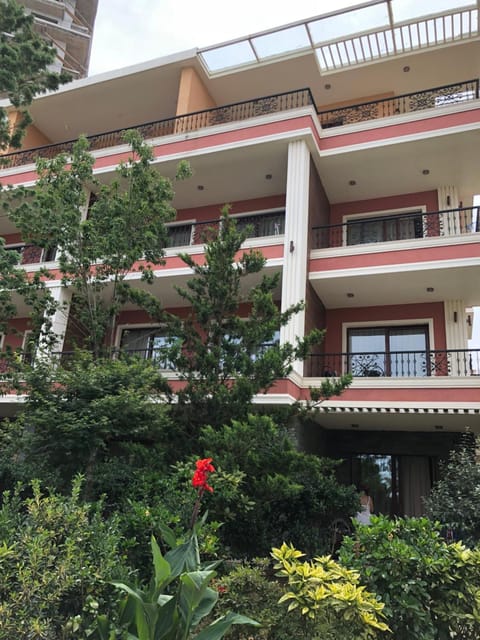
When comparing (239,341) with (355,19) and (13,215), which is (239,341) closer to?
(13,215)

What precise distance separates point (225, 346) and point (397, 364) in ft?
20.7

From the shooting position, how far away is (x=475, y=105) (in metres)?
11.7

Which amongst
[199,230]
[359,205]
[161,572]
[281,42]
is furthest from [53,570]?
[281,42]

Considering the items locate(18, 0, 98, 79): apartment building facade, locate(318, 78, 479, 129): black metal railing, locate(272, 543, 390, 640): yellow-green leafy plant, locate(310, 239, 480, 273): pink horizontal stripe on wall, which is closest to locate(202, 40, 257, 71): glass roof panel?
locate(318, 78, 479, 129): black metal railing

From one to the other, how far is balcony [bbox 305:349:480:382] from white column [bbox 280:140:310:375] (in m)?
1.29

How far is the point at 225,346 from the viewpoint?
7.32m

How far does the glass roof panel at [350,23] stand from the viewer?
13.0 m

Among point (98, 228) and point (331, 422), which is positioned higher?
point (98, 228)

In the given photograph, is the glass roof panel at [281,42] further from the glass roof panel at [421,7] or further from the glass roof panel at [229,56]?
the glass roof panel at [421,7]

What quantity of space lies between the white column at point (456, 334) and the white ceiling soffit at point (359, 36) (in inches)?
303

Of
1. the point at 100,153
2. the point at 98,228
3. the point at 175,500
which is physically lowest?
the point at 175,500

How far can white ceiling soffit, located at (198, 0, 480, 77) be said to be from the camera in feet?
42.4

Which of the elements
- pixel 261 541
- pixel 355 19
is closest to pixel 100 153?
pixel 355 19

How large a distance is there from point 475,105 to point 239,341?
8.88m
